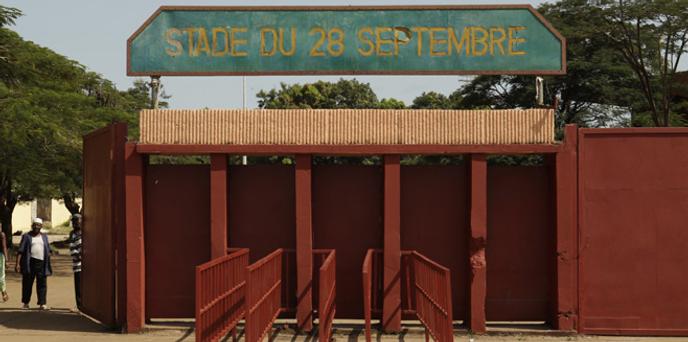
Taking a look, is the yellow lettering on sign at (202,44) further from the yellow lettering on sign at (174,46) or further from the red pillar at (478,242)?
the red pillar at (478,242)

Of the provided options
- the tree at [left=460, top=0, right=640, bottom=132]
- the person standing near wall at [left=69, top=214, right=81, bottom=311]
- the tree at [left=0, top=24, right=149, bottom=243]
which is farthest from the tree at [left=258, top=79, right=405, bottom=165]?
the person standing near wall at [left=69, top=214, right=81, bottom=311]

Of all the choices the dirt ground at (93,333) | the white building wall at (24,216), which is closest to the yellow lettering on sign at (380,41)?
the dirt ground at (93,333)

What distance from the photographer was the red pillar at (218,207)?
1454cm

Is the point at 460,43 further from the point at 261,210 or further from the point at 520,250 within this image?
the point at 261,210

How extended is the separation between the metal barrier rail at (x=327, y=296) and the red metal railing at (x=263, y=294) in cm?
69

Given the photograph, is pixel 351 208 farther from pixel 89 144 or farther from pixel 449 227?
pixel 89 144

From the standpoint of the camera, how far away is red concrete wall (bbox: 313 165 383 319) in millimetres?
15062

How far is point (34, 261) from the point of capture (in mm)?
17734

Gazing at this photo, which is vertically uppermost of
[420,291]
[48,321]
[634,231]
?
[634,231]

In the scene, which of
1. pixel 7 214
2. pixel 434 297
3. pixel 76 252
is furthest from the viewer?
pixel 7 214

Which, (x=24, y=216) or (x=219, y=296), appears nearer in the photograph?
(x=219, y=296)

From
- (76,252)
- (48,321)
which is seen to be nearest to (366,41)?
(76,252)

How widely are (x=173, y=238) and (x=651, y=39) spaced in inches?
1354

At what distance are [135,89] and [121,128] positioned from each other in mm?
57365
